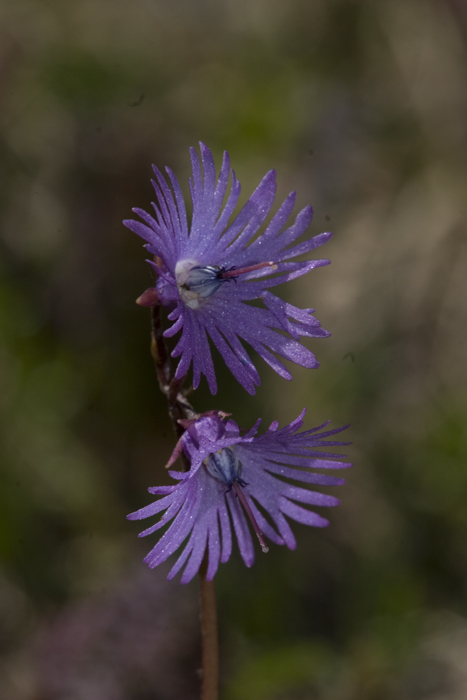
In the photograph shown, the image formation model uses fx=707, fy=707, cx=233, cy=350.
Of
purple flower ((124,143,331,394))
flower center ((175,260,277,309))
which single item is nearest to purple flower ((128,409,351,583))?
purple flower ((124,143,331,394))

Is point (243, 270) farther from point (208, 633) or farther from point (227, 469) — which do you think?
point (208, 633)

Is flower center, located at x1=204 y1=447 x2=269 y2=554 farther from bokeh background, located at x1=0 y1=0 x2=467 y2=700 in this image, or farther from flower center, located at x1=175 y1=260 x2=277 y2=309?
bokeh background, located at x1=0 y1=0 x2=467 y2=700

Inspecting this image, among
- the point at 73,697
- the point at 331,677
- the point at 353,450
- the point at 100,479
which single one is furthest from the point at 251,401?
the point at 73,697

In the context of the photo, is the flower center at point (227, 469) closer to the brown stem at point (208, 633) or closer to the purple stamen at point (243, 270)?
the brown stem at point (208, 633)

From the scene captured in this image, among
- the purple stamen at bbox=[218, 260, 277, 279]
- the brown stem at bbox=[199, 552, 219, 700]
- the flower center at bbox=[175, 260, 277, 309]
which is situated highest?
the purple stamen at bbox=[218, 260, 277, 279]

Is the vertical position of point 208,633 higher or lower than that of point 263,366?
lower

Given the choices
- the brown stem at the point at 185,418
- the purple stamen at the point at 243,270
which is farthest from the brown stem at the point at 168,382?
the purple stamen at the point at 243,270

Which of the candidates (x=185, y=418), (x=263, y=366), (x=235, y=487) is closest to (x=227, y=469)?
(x=235, y=487)

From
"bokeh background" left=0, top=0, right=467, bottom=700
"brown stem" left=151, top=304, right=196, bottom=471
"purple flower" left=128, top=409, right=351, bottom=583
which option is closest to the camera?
"purple flower" left=128, top=409, right=351, bottom=583
